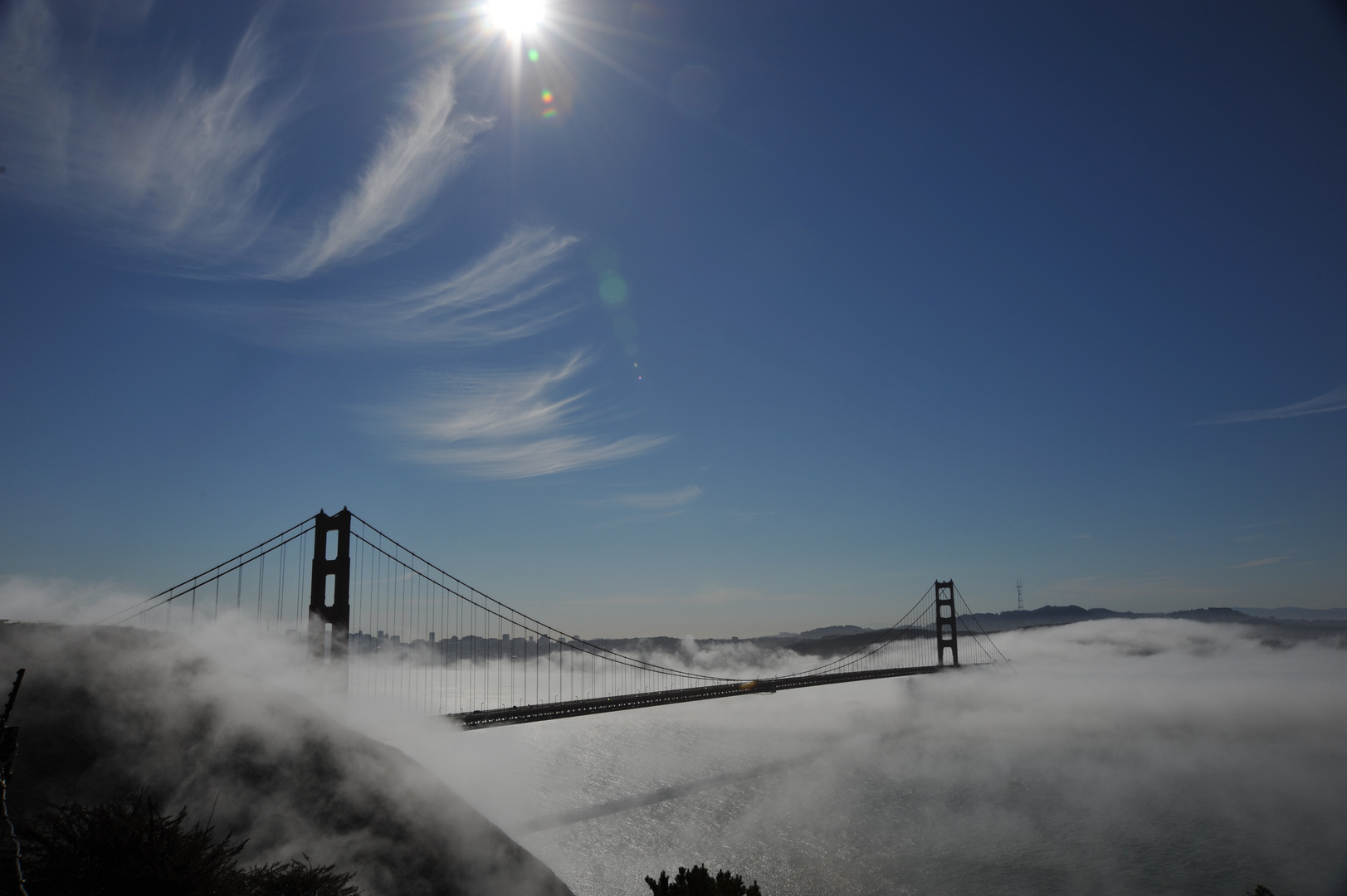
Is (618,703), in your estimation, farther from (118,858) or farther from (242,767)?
(118,858)

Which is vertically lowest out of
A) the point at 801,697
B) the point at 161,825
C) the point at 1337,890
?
the point at 801,697

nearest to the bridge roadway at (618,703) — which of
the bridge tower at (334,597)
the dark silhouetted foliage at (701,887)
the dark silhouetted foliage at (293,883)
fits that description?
the bridge tower at (334,597)

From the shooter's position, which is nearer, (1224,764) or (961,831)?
(961,831)

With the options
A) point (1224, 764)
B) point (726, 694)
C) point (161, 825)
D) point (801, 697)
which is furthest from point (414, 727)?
point (801, 697)

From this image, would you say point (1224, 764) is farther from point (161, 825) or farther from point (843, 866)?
point (161, 825)

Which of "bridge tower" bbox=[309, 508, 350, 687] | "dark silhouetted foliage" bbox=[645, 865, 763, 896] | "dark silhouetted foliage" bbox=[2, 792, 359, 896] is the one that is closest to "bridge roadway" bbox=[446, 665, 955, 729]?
"bridge tower" bbox=[309, 508, 350, 687]
